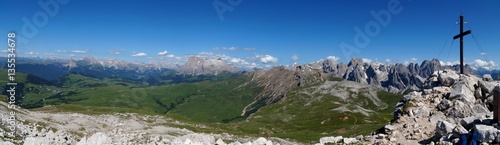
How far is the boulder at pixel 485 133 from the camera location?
23.4 meters

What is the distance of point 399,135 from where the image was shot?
34.8m

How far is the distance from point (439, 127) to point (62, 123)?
8770 cm

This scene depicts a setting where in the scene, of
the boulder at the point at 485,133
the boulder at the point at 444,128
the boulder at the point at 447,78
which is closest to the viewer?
the boulder at the point at 485,133

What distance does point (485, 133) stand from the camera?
2394 centimetres

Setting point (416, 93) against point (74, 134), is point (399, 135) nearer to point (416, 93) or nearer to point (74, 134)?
point (416, 93)

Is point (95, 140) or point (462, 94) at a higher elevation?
point (462, 94)

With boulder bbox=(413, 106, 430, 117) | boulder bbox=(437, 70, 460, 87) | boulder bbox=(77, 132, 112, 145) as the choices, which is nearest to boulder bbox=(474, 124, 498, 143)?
boulder bbox=(413, 106, 430, 117)

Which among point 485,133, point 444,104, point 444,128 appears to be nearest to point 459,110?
point 444,104

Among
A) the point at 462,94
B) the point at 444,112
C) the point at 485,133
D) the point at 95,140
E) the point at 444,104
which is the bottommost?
the point at 95,140

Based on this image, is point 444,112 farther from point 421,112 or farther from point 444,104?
point 421,112

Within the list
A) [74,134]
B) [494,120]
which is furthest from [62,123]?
[494,120]

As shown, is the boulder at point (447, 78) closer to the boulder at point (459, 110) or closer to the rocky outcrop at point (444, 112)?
the rocky outcrop at point (444, 112)

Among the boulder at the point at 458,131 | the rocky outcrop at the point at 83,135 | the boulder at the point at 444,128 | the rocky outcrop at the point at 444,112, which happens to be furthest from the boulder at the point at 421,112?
the rocky outcrop at the point at 83,135

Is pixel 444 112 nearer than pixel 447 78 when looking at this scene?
Yes
